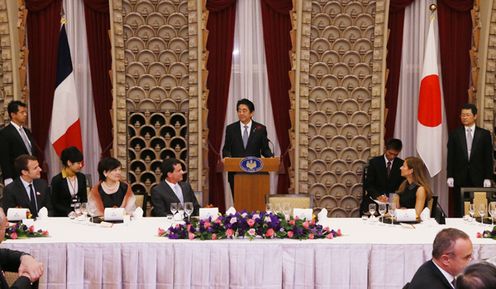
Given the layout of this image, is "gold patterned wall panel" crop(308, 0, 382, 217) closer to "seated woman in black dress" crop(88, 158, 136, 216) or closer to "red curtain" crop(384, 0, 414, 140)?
"red curtain" crop(384, 0, 414, 140)

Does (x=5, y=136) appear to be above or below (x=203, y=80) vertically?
below

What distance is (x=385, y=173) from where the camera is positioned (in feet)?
27.8

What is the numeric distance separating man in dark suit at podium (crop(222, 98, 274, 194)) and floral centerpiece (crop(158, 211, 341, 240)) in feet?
9.22

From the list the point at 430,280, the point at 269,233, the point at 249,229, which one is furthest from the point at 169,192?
the point at 430,280

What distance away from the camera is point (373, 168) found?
851cm

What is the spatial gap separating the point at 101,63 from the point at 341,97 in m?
3.05

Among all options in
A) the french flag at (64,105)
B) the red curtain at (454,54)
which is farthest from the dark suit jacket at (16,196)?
the red curtain at (454,54)

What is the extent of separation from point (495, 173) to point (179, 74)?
401 centimetres

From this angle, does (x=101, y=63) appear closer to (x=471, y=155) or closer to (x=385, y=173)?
(x=385, y=173)

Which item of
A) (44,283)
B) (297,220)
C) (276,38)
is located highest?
(276,38)

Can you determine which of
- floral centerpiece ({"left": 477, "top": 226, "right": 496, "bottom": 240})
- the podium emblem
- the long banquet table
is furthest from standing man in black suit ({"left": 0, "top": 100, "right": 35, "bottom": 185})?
floral centerpiece ({"left": 477, "top": 226, "right": 496, "bottom": 240})

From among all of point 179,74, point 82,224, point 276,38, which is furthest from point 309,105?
point 82,224

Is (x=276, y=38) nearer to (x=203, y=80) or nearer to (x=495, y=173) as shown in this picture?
(x=203, y=80)

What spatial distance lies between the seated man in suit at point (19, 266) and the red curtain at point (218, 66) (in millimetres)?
5548
